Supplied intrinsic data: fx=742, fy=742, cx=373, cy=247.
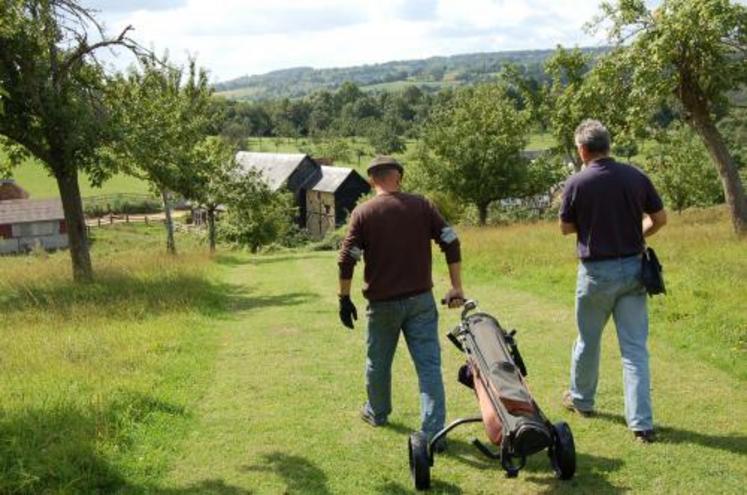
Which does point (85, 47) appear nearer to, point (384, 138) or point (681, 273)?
point (681, 273)

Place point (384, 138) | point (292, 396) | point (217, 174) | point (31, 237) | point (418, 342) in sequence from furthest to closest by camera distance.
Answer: point (384, 138)
point (31, 237)
point (217, 174)
point (292, 396)
point (418, 342)

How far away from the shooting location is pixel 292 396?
7.59m

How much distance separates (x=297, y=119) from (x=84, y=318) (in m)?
140

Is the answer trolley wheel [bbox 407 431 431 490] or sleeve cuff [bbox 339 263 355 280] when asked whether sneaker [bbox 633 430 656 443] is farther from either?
sleeve cuff [bbox 339 263 355 280]

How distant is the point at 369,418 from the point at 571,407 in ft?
5.89

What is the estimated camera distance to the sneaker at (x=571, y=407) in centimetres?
643

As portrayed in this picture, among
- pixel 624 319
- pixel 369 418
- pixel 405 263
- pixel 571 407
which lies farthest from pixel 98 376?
pixel 624 319

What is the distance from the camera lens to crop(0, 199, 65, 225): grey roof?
65.8 m

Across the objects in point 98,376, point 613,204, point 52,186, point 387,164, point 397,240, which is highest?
point 52,186

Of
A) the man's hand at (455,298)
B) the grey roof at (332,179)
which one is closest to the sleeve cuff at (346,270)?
the man's hand at (455,298)

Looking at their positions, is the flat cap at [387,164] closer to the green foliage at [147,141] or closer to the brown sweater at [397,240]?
the brown sweater at [397,240]

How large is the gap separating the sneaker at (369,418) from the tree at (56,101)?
1090 cm

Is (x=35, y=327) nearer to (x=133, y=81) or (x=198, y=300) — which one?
(x=198, y=300)

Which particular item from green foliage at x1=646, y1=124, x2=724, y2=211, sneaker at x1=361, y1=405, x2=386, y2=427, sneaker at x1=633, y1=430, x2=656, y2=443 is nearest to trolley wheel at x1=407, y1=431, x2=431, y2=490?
sneaker at x1=361, y1=405, x2=386, y2=427
